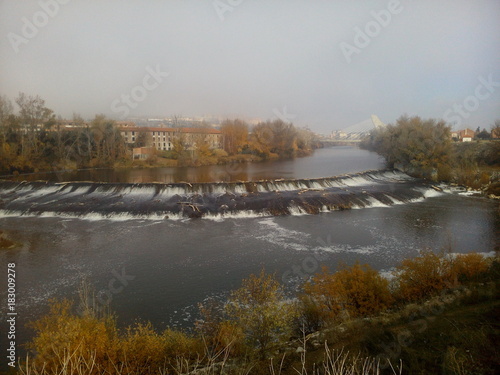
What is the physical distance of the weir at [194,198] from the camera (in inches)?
637

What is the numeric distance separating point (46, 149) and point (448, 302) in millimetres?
32792

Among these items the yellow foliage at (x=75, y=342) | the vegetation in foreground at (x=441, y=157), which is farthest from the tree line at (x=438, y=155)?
the yellow foliage at (x=75, y=342)

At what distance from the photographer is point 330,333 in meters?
5.84

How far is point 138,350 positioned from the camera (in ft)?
15.9

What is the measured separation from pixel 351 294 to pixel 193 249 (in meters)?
6.30

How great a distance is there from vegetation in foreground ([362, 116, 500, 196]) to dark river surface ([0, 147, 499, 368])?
639cm

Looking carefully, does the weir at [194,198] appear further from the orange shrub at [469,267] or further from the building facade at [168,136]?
the building facade at [168,136]

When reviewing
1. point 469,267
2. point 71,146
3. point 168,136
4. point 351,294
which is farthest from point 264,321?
point 168,136

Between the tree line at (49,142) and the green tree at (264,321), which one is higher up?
the tree line at (49,142)

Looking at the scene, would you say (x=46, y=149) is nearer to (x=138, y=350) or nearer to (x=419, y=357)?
(x=138, y=350)

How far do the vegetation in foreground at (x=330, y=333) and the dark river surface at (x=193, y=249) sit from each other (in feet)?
3.81

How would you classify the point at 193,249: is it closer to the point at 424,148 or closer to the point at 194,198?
the point at 194,198

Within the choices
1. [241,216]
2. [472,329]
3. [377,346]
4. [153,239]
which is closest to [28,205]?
[153,239]

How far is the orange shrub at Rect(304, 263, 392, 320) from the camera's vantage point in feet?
21.5
